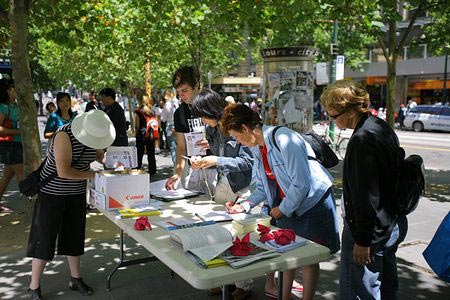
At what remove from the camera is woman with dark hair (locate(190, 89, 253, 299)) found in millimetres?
3584

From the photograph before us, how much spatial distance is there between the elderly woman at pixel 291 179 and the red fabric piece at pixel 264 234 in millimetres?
332

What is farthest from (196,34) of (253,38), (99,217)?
(99,217)

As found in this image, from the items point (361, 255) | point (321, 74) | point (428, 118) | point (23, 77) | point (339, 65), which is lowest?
point (428, 118)

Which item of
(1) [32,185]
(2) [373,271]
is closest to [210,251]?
(2) [373,271]

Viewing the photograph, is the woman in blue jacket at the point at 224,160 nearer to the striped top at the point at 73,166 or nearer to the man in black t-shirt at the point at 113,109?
the striped top at the point at 73,166

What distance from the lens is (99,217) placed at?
6609 mm

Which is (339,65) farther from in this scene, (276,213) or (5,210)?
(276,213)

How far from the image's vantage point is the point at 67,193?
3715mm

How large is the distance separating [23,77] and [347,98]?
4694 millimetres

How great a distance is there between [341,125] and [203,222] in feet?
3.70

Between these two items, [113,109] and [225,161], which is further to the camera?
[113,109]

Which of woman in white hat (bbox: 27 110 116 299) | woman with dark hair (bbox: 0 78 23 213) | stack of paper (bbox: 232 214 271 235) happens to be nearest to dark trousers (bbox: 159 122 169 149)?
woman with dark hair (bbox: 0 78 23 213)

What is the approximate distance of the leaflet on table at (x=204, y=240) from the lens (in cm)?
237

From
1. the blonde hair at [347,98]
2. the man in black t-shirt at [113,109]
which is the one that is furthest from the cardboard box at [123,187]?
the man in black t-shirt at [113,109]
